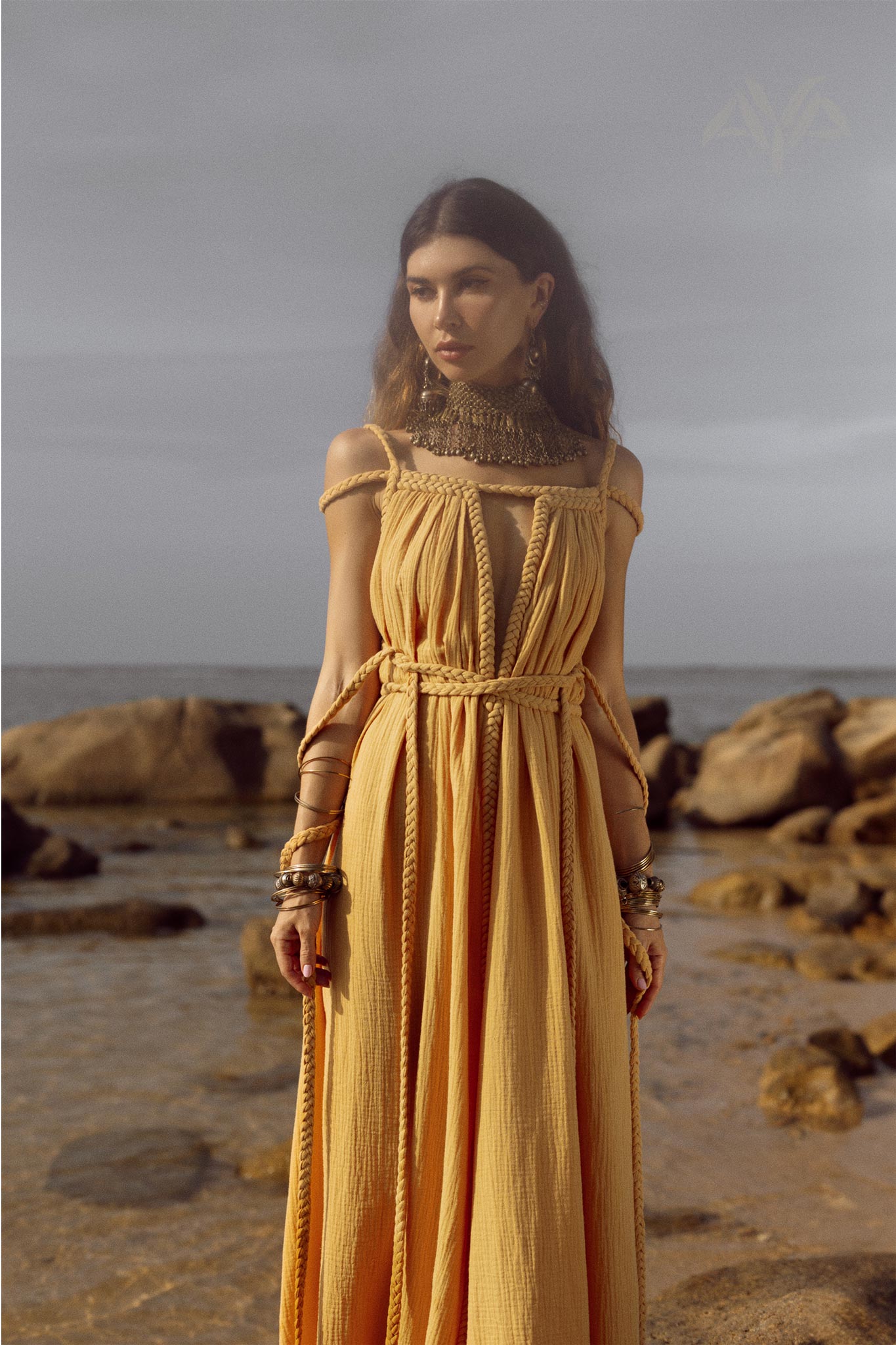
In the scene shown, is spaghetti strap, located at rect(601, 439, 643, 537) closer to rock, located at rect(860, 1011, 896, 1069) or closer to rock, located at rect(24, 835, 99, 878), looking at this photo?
rock, located at rect(860, 1011, 896, 1069)

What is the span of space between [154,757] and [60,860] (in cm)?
463

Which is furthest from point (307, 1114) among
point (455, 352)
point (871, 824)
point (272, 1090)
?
point (871, 824)

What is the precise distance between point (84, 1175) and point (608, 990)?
10.8 ft

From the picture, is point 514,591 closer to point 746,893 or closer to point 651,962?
point 651,962

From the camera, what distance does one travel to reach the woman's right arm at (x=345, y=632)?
2199 millimetres

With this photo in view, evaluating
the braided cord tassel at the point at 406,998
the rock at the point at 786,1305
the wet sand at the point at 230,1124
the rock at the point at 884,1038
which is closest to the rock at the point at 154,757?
the wet sand at the point at 230,1124

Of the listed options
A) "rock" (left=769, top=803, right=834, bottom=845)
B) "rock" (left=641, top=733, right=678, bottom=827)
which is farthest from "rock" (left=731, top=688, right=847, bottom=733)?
"rock" (left=769, top=803, right=834, bottom=845)

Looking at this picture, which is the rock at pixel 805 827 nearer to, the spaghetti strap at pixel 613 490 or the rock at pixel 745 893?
the rock at pixel 745 893

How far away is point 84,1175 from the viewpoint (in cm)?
461

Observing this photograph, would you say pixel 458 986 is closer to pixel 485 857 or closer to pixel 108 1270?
pixel 485 857

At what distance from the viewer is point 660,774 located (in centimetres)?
1399

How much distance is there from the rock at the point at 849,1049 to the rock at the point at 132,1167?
2725 mm

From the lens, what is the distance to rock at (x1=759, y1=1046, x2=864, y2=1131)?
487 centimetres

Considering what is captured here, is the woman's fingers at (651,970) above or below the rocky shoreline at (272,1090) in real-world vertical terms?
above
